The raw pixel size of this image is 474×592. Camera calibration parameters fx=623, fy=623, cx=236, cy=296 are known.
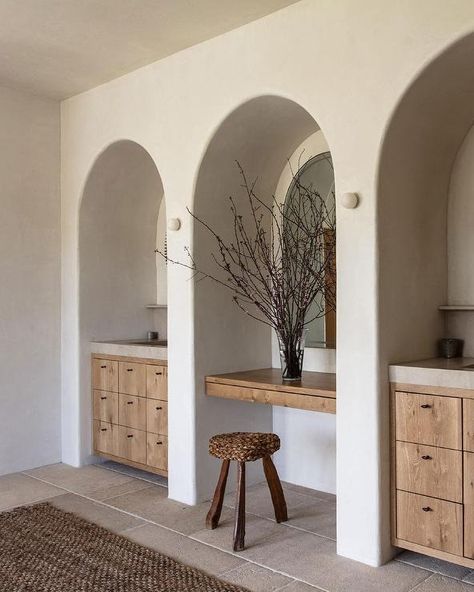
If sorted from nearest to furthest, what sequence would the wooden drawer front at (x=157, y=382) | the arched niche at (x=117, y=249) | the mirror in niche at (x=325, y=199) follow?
the mirror in niche at (x=325, y=199) → the wooden drawer front at (x=157, y=382) → the arched niche at (x=117, y=249)

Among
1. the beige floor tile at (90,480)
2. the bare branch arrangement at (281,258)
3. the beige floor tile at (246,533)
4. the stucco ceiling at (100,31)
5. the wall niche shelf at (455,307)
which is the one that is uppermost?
the stucco ceiling at (100,31)

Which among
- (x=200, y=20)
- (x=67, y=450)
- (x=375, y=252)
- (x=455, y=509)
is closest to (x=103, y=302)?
(x=67, y=450)

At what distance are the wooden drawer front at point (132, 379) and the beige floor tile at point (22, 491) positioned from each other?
2.59 ft

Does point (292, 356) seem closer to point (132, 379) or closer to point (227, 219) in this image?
point (227, 219)

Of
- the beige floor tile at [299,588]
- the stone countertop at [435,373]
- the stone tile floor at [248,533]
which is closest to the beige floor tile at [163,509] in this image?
the stone tile floor at [248,533]

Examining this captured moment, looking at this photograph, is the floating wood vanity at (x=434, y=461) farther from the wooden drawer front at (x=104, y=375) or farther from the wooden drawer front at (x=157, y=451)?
the wooden drawer front at (x=104, y=375)

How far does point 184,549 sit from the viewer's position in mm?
3123

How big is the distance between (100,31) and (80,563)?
9.27 feet

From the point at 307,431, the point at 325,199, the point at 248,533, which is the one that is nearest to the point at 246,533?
the point at 248,533

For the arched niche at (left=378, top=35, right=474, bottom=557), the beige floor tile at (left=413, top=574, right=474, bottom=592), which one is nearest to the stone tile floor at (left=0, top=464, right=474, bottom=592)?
the beige floor tile at (left=413, top=574, right=474, bottom=592)

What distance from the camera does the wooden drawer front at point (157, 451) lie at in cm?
407

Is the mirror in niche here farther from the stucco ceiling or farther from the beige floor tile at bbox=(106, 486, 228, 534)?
the beige floor tile at bbox=(106, 486, 228, 534)

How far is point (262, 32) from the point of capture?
134 inches

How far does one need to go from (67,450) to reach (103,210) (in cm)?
184
